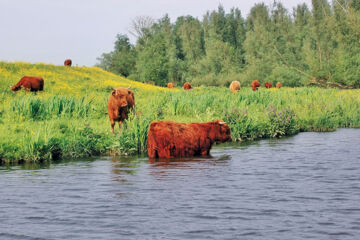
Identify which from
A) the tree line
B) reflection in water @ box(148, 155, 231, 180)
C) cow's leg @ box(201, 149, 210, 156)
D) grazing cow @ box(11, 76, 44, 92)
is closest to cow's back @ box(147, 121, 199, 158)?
reflection in water @ box(148, 155, 231, 180)

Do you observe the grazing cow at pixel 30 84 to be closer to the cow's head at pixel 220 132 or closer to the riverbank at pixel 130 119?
the riverbank at pixel 130 119

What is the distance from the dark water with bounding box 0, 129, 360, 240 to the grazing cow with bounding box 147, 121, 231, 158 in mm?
534

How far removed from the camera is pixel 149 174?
10.6 m

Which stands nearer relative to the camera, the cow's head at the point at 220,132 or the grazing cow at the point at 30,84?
the cow's head at the point at 220,132

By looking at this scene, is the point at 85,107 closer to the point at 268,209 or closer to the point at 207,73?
the point at 268,209

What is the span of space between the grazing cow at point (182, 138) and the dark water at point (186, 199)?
1.75ft

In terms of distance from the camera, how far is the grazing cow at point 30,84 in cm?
3305

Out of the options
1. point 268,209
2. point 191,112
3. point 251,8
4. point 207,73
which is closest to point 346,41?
point 191,112

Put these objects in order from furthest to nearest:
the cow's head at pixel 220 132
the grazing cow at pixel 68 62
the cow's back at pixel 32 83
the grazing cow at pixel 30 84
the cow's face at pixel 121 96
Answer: the grazing cow at pixel 68 62
the cow's back at pixel 32 83
the grazing cow at pixel 30 84
the cow's face at pixel 121 96
the cow's head at pixel 220 132

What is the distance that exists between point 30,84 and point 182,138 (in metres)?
23.9

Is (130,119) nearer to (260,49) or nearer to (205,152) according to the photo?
(205,152)

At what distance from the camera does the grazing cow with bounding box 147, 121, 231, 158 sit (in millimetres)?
12125

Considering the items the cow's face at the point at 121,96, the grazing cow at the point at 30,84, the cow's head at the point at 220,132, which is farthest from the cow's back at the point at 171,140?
the grazing cow at the point at 30,84

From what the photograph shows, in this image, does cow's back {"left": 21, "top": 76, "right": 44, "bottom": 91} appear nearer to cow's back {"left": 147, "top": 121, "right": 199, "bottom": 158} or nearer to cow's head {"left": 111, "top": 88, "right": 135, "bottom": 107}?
cow's head {"left": 111, "top": 88, "right": 135, "bottom": 107}
